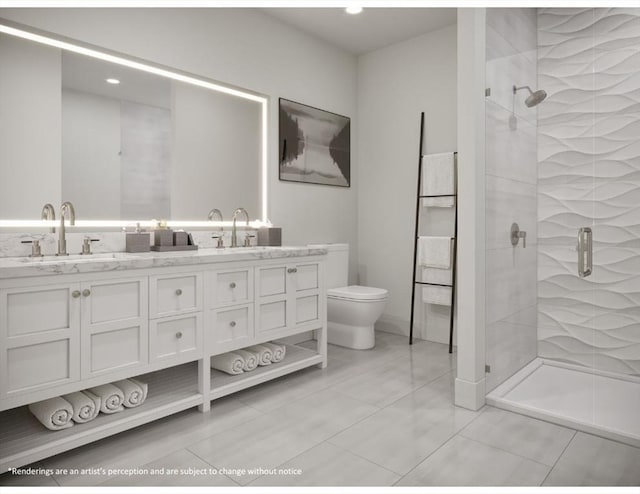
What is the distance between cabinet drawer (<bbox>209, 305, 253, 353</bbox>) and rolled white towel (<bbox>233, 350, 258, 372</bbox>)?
18 centimetres

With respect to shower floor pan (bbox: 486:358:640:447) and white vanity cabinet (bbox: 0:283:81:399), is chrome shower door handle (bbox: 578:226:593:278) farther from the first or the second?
white vanity cabinet (bbox: 0:283:81:399)

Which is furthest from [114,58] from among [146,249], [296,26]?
[296,26]

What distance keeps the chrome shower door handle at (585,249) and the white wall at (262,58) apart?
1918mm

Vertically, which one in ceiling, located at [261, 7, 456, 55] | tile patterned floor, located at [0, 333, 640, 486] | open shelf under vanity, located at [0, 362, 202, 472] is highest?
ceiling, located at [261, 7, 456, 55]

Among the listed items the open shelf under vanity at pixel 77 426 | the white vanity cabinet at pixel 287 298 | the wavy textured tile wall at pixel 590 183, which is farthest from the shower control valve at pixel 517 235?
the open shelf under vanity at pixel 77 426

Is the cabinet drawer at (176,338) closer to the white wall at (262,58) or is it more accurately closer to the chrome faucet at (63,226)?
the chrome faucet at (63,226)

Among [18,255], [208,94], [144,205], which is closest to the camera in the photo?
[18,255]

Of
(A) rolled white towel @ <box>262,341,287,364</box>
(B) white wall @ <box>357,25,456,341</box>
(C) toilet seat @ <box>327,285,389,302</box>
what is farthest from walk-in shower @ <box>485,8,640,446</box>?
(A) rolled white towel @ <box>262,341,287,364</box>

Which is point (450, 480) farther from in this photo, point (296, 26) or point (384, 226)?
point (296, 26)

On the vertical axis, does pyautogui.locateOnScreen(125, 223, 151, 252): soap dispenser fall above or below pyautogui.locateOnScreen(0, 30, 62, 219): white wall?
below

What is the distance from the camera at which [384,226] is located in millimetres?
3986

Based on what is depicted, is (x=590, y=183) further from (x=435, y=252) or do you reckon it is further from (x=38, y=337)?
(x=38, y=337)

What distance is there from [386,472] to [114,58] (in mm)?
2555

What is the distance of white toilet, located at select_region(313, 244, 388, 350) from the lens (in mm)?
3264
